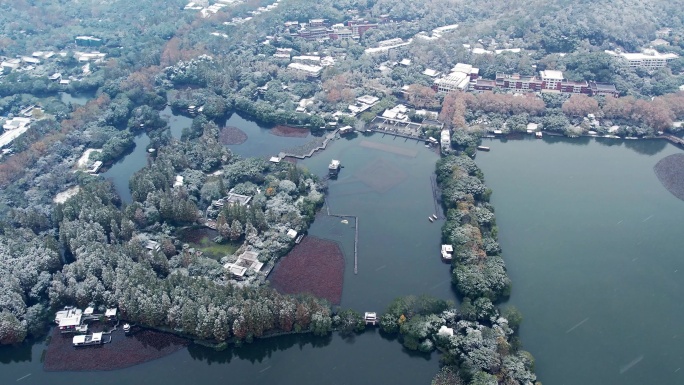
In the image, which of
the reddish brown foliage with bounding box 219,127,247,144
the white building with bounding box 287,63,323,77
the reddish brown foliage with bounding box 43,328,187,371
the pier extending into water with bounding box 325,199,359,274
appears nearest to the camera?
the reddish brown foliage with bounding box 43,328,187,371

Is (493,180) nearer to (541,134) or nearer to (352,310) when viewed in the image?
(541,134)

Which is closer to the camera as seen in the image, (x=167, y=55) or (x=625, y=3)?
(x=167, y=55)

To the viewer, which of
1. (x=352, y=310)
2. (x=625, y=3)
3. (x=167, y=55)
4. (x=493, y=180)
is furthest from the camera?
(x=625, y=3)

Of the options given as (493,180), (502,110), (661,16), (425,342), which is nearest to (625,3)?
(661,16)

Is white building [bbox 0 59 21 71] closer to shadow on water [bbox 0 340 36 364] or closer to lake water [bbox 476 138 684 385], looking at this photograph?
shadow on water [bbox 0 340 36 364]

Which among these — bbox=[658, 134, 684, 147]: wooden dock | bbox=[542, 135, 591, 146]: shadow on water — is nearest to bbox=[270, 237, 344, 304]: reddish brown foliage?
bbox=[542, 135, 591, 146]: shadow on water

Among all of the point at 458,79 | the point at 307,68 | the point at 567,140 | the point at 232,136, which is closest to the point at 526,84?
the point at 458,79

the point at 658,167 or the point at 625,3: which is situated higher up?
the point at 625,3
